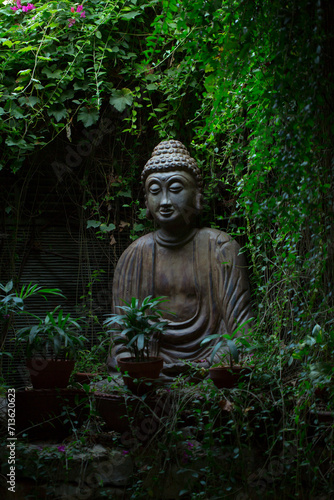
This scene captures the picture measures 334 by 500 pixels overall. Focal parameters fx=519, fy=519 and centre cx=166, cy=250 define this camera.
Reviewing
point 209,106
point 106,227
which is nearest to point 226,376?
point 106,227

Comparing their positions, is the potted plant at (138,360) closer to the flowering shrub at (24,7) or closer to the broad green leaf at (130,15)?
the broad green leaf at (130,15)

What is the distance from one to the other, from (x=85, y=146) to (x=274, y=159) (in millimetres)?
2431

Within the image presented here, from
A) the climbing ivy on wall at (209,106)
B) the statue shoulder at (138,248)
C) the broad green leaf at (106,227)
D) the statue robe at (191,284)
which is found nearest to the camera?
the climbing ivy on wall at (209,106)

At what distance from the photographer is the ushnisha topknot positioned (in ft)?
12.6

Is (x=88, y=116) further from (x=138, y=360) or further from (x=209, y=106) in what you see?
(x=138, y=360)

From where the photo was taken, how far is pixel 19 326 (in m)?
4.39

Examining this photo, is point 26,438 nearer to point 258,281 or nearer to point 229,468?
point 229,468

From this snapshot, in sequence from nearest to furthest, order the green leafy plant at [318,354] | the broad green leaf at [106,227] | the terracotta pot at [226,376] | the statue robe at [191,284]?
the green leafy plant at [318,354] → the terracotta pot at [226,376] → the statue robe at [191,284] → the broad green leaf at [106,227]

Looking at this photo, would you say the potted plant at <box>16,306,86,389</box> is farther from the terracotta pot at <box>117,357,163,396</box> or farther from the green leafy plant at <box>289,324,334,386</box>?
the green leafy plant at <box>289,324,334,386</box>

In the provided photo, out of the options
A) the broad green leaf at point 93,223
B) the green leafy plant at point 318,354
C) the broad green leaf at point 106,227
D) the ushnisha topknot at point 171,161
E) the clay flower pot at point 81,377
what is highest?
the ushnisha topknot at point 171,161

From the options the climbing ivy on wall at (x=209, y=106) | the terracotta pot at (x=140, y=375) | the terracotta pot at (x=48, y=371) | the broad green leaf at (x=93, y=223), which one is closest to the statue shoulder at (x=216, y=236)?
the climbing ivy on wall at (x=209, y=106)

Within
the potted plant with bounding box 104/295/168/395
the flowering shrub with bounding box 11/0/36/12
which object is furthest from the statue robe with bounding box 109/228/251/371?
the flowering shrub with bounding box 11/0/36/12

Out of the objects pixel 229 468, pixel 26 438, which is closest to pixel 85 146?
pixel 26 438

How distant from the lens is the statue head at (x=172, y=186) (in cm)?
381
